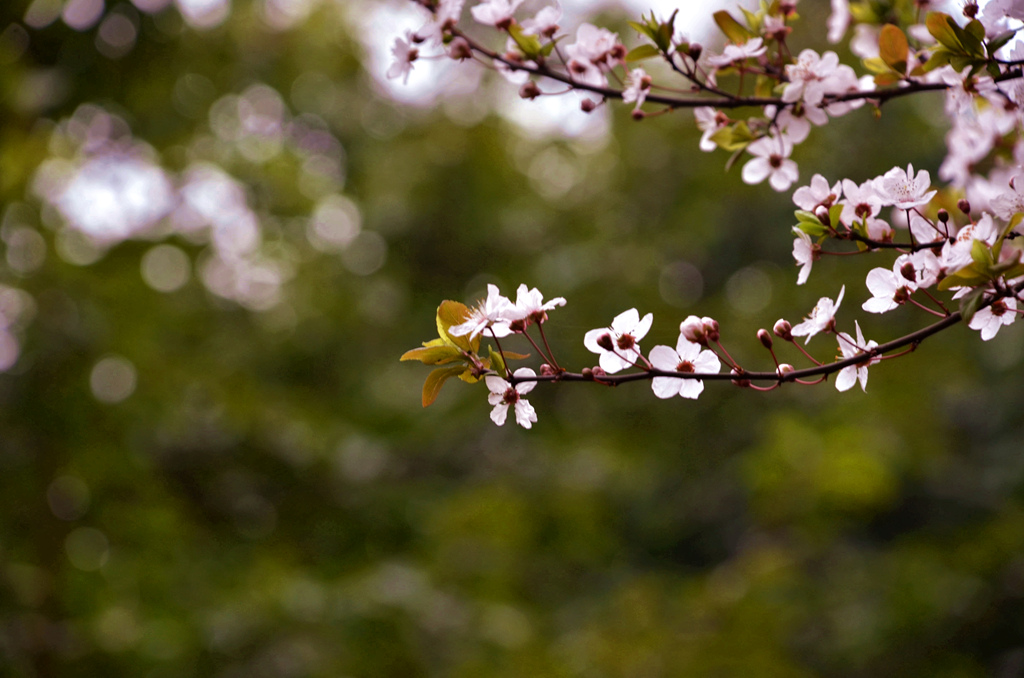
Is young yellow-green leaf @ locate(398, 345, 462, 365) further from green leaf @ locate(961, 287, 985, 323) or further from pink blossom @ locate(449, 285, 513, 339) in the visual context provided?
green leaf @ locate(961, 287, 985, 323)

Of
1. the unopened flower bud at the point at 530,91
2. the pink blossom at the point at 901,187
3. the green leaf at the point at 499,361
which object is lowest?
the green leaf at the point at 499,361

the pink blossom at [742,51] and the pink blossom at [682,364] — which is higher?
the pink blossom at [742,51]

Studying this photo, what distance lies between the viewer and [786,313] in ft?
8.02

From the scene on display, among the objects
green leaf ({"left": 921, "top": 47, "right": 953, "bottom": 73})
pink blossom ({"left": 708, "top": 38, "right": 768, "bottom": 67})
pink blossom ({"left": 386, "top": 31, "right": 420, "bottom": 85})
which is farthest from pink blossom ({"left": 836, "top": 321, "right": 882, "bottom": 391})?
pink blossom ({"left": 386, "top": 31, "right": 420, "bottom": 85})

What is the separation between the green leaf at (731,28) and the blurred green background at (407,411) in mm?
385

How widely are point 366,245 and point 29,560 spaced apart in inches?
75.4

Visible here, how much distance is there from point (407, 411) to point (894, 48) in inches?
103

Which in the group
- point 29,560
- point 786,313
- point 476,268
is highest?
point 476,268

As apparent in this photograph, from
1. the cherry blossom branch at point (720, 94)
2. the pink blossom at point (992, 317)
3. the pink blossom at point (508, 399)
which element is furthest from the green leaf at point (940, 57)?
the pink blossom at point (508, 399)

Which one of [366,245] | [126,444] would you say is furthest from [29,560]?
[366,245]

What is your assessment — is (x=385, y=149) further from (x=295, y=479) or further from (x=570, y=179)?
(x=295, y=479)

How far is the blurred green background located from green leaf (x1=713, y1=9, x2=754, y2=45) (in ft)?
1.26

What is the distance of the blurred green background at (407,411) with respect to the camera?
6.71 ft

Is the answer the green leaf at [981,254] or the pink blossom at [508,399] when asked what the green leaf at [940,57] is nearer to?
the green leaf at [981,254]
